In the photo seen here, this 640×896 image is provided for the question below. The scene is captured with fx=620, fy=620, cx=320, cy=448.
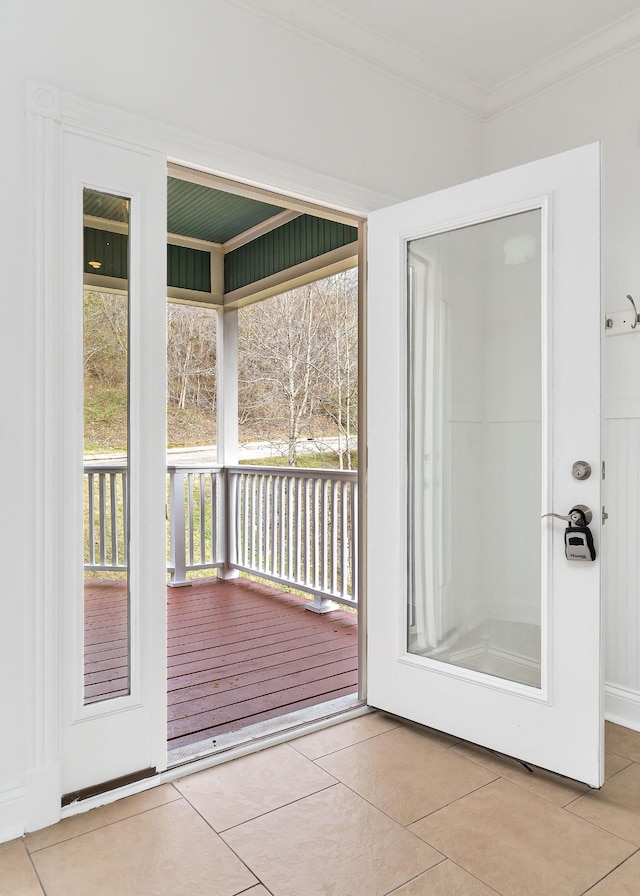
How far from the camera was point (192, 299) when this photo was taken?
552cm

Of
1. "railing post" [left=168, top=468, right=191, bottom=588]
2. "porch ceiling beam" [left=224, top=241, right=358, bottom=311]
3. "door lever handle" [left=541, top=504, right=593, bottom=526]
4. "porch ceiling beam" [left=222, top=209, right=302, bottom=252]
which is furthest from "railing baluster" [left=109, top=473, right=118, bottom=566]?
"porch ceiling beam" [left=222, top=209, right=302, bottom=252]

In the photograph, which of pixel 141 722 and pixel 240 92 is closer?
pixel 141 722

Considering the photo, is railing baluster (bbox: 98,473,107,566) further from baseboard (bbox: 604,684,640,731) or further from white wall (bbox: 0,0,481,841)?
baseboard (bbox: 604,684,640,731)

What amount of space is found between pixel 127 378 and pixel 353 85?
157cm

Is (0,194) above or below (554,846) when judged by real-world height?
above

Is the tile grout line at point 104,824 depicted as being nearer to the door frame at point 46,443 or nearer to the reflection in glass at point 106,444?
the door frame at point 46,443

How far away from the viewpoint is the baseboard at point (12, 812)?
5.82 ft

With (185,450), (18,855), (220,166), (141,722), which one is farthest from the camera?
(185,450)

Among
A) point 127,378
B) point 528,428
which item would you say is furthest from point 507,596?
point 127,378

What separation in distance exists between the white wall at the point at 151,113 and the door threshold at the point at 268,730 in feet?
1.89

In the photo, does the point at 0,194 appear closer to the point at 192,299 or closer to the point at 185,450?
the point at 192,299

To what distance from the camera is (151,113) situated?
2057mm

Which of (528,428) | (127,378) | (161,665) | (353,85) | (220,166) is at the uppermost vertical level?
(353,85)

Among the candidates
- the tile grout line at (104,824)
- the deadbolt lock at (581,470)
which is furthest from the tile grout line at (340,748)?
the deadbolt lock at (581,470)
